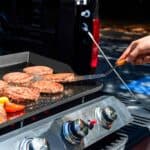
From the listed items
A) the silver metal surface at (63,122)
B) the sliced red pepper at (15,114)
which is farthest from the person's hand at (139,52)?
the sliced red pepper at (15,114)

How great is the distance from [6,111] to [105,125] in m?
0.36

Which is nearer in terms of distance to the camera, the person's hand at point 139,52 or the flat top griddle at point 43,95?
the flat top griddle at point 43,95

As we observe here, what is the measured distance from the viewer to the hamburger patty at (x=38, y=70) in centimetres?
175

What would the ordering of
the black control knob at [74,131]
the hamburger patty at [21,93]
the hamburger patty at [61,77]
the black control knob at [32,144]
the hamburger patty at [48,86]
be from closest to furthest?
1. the black control knob at [32,144]
2. the black control knob at [74,131]
3. the hamburger patty at [21,93]
4. the hamburger patty at [48,86]
5. the hamburger patty at [61,77]

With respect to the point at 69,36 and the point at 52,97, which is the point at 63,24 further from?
the point at 52,97

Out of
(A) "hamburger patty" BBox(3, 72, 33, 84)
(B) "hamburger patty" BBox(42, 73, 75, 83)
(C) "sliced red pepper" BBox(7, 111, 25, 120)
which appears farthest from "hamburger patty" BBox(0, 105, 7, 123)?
(B) "hamburger patty" BBox(42, 73, 75, 83)

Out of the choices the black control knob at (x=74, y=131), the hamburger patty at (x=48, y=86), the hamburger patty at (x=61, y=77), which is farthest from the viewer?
the hamburger patty at (x=61, y=77)

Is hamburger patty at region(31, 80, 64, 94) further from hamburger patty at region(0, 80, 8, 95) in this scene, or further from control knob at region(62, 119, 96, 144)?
control knob at region(62, 119, 96, 144)

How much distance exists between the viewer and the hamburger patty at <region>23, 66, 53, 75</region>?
1.75 metres

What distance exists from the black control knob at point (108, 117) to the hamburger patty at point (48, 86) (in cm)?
20

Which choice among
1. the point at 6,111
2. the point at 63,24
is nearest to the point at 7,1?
the point at 63,24

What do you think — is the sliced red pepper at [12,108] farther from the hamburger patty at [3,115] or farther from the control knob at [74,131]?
the control knob at [74,131]

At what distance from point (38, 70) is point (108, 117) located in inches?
17.5

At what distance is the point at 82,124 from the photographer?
1307mm
